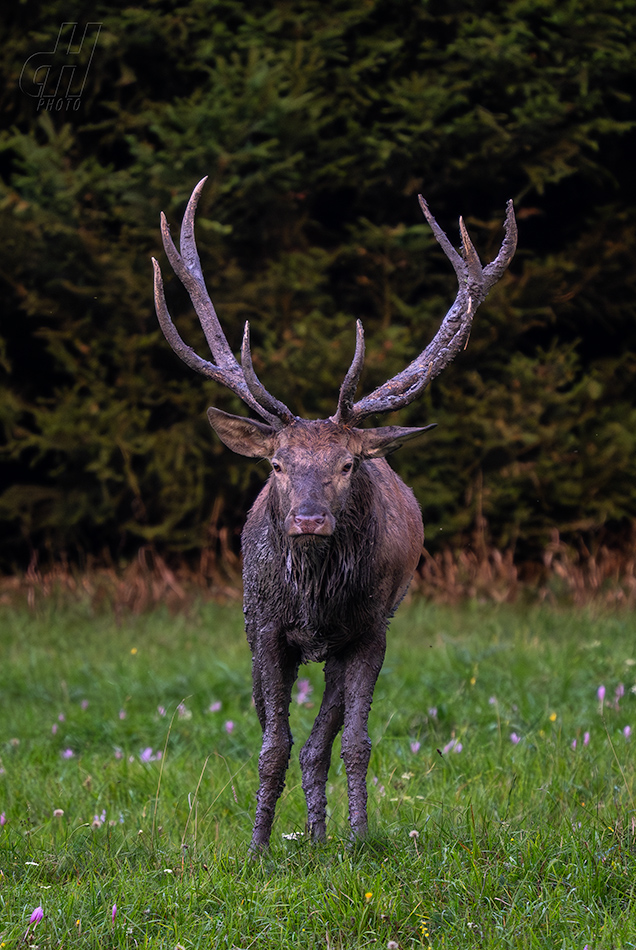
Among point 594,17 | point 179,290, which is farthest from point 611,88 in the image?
point 179,290

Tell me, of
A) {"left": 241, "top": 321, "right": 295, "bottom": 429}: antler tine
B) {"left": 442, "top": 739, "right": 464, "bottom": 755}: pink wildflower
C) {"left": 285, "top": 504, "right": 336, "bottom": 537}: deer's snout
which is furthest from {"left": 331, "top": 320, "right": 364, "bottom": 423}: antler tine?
{"left": 442, "top": 739, "right": 464, "bottom": 755}: pink wildflower

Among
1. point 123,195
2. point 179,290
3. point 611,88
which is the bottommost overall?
point 179,290

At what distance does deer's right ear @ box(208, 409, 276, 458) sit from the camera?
11.3 feet

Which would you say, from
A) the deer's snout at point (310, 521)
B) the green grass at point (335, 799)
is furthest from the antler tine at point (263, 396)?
the green grass at point (335, 799)

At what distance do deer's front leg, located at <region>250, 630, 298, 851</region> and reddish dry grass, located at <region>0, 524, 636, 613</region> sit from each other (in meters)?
5.07

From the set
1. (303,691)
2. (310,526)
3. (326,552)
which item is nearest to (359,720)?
(326,552)

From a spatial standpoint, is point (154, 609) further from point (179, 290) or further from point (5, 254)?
point (5, 254)

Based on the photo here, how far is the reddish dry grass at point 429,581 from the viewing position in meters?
8.78

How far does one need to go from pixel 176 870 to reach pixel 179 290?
608 cm

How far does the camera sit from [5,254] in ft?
29.2

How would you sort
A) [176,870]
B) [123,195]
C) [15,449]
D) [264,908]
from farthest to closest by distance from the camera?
[15,449], [123,195], [176,870], [264,908]

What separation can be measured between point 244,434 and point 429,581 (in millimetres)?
5890

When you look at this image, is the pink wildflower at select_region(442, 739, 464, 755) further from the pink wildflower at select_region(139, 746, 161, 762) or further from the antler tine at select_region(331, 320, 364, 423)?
the antler tine at select_region(331, 320, 364, 423)

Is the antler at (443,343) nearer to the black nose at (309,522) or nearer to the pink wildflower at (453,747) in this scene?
the black nose at (309,522)
